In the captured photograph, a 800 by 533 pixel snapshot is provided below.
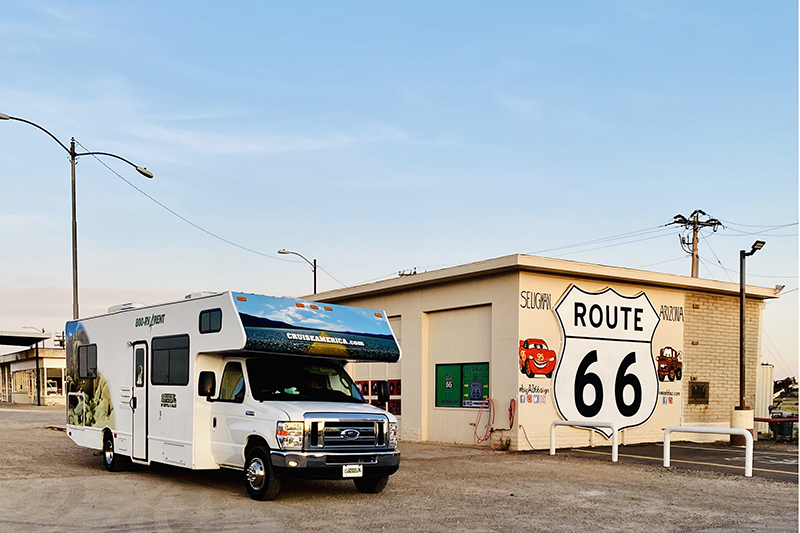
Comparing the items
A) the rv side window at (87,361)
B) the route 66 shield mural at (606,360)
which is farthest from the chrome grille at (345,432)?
the route 66 shield mural at (606,360)

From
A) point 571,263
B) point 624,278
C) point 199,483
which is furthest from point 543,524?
point 624,278

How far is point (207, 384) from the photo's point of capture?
12.5m

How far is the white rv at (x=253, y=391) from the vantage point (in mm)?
11352

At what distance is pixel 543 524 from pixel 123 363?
26.3 feet

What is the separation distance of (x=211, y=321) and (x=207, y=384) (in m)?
0.93

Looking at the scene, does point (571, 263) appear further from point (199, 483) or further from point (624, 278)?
point (199, 483)

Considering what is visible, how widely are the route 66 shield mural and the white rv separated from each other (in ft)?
27.3

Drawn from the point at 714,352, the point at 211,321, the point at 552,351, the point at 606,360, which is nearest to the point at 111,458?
the point at 211,321

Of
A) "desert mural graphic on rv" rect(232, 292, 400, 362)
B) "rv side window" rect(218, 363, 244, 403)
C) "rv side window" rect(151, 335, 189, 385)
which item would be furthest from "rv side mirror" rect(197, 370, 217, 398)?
"desert mural graphic on rv" rect(232, 292, 400, 362)

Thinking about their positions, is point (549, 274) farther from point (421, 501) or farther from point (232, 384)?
point (232, 384)

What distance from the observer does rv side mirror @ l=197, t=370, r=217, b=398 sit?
40.9ft

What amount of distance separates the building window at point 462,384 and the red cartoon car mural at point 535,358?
4.16 ft

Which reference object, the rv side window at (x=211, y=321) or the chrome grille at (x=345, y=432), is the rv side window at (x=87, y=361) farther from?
the chrome grille at (x=345, y=432)

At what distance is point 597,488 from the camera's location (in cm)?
1335
